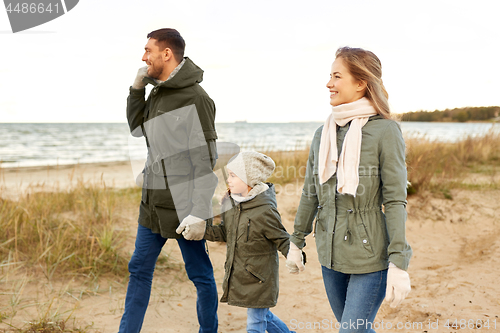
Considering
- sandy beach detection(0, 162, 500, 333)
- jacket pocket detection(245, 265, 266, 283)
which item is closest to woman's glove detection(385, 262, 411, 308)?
jacket pocket detection(245, 265, 266, 283)

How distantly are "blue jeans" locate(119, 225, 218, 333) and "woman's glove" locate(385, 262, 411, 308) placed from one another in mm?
1312

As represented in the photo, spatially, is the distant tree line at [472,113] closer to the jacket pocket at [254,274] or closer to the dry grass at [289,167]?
the dry grass at [289,167]

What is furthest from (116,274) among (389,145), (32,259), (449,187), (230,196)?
(449,187)

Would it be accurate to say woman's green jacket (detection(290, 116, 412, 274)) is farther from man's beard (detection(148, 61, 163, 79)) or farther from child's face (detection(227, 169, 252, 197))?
man's beard (detection(148, 61, 163, 79))

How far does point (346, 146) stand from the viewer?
1863mm

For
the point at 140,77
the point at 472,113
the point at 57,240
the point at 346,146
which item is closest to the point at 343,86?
the point at 346,146

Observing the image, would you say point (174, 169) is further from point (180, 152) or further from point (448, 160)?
point (448, 160)

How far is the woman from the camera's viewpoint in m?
1.78

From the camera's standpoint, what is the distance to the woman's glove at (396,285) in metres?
1.70

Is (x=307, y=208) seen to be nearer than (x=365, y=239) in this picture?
No

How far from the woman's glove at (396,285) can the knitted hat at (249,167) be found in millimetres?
1023

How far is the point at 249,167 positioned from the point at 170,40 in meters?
0.99

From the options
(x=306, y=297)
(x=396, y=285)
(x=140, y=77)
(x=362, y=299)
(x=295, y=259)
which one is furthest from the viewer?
(x=306, y=297)

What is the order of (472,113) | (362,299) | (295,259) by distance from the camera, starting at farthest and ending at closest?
(472,113) → (295,259) → (362,299)
